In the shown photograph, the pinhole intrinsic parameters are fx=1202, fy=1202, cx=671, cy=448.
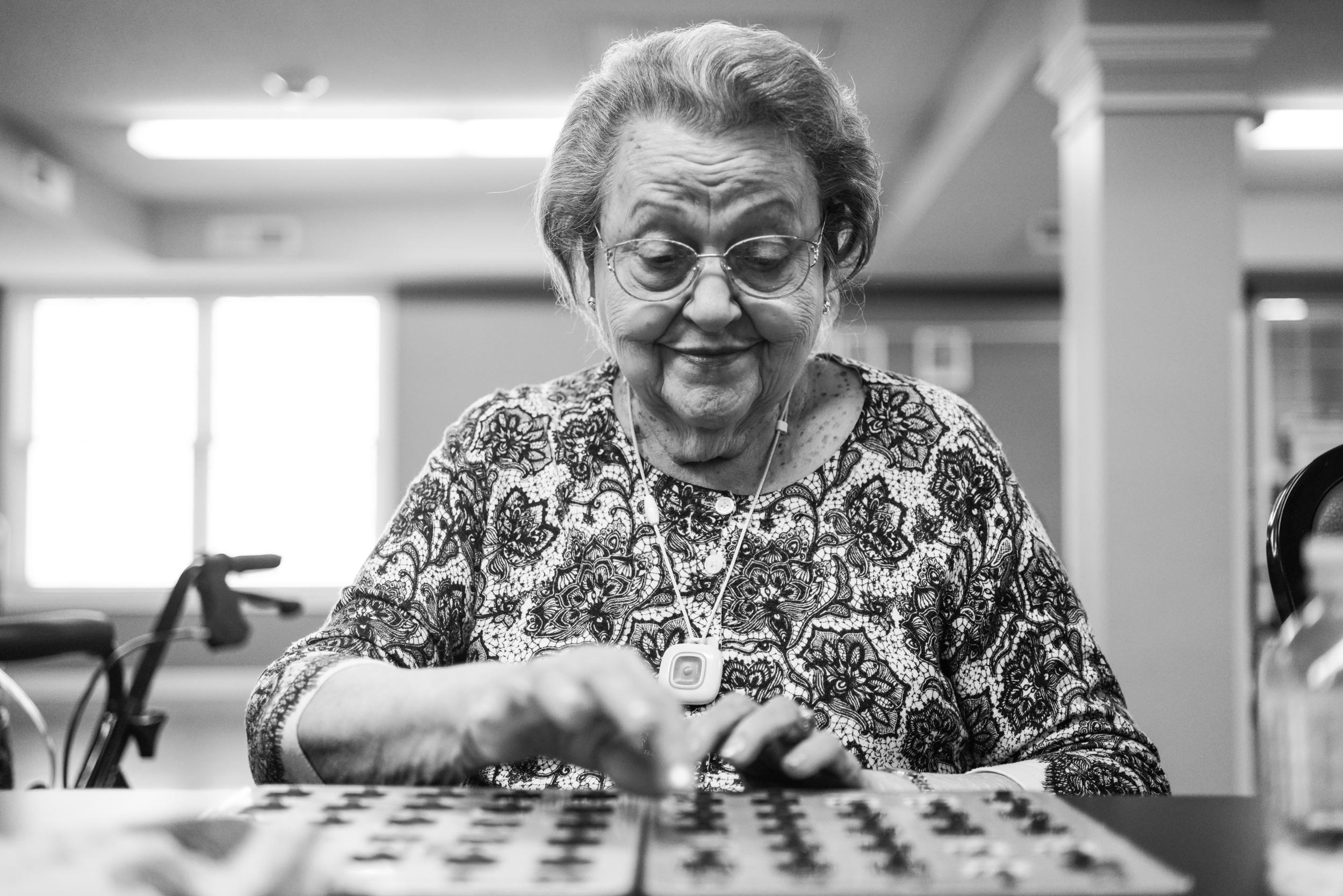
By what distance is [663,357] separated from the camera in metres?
1.25

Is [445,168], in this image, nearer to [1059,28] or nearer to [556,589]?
[1059,28]

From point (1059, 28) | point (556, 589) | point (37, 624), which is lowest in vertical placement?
point (37, 624)

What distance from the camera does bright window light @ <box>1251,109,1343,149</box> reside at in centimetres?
564

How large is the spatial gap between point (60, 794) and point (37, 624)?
263cm

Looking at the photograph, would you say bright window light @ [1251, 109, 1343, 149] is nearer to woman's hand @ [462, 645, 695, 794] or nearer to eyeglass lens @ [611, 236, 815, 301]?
eyeglass lens @ [611, 236, 815, 301]

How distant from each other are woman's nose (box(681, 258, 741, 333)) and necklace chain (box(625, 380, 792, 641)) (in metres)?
0.14

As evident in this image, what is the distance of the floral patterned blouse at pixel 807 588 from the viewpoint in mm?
1161

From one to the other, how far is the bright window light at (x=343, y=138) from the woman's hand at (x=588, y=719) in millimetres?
5273

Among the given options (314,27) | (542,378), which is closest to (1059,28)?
(314,27)

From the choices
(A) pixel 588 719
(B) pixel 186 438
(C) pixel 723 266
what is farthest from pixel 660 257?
(B) pixel 186 438

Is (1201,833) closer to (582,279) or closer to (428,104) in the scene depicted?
(582,279)

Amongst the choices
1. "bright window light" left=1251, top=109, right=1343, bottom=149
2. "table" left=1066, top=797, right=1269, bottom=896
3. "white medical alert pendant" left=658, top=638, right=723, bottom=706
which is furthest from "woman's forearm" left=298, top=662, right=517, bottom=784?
"bright window light" left=1251, top=109, right=1343, bottom=149

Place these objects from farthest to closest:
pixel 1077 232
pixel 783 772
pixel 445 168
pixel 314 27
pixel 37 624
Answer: pixel 445 168 → pixel 314 27 → pixel 1077 232 → pixel 37 624 → pixel 783 772

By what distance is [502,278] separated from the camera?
8016 millimetres
